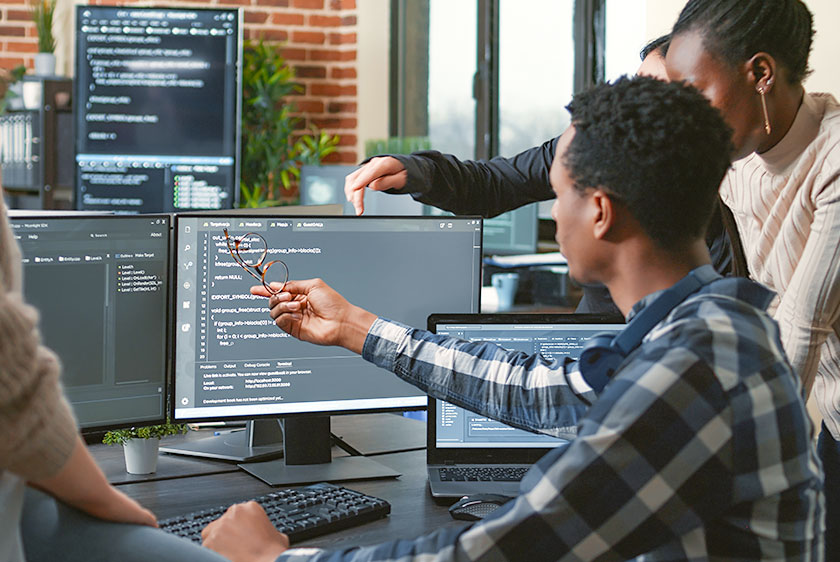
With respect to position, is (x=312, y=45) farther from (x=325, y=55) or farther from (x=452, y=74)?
(x=452, y=74)

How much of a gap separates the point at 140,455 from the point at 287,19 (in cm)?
383

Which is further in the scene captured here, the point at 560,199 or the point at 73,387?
the point at 73,387

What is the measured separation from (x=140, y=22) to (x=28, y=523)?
140 inches

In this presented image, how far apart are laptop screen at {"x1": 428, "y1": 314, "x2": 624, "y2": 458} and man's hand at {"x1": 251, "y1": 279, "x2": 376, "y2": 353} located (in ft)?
0.78

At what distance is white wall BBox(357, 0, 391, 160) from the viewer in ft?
17.0

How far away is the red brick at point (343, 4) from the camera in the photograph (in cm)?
514

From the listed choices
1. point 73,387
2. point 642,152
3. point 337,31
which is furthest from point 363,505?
point 337,31

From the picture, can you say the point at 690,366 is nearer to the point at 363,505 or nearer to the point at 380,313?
the point at 363,505

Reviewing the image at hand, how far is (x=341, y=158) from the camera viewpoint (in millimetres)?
5223

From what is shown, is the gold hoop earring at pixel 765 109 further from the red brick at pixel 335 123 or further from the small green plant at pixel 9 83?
the small green plant at pixel 9 83

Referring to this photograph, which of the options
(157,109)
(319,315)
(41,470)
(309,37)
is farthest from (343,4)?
(41,470)

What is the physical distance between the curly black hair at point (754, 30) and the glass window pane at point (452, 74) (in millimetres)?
3389

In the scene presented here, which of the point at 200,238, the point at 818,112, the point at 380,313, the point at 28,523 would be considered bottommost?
the point at 28,523

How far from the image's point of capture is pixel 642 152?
39.3 inches
